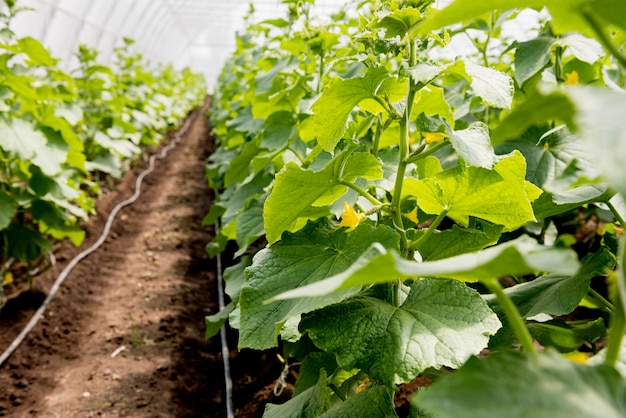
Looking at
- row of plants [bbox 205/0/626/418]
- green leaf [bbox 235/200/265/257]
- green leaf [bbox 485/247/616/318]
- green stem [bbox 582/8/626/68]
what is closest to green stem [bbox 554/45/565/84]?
row of plants [bbox 205/0/626/418]

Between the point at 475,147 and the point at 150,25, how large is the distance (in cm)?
2042

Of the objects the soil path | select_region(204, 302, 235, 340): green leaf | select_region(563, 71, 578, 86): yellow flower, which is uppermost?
select_region(563, 71, 578, 86): yellow flower

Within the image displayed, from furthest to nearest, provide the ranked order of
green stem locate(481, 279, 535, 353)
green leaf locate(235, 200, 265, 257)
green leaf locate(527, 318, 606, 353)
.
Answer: green leaf locate(235, 200, 265, 257) < green leaf locate(527, 318, 606, 353) < green stem locate(481, 279, 535, 353)

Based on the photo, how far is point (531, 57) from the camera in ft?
7.21

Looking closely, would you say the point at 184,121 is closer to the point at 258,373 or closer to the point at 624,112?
the point at 258,373

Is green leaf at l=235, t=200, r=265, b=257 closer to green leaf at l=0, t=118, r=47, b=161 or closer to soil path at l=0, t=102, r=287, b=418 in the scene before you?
soil path at l=0, t=102, r=287, b=418

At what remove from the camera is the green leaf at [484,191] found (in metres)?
1.31

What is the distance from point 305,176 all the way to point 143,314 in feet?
9.75

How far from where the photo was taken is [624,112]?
19.5 inches

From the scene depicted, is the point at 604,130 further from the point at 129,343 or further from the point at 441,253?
the point at 129,343

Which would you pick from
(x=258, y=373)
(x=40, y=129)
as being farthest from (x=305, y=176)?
(x=40, y=129)

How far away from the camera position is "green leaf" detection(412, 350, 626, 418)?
57 centimetres

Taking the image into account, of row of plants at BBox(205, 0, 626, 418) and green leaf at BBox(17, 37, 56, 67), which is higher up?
green leaf at BBox(17, 37, 56, 67)

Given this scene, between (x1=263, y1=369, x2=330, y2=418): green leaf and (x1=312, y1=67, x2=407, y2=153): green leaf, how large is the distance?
0.66 metres
